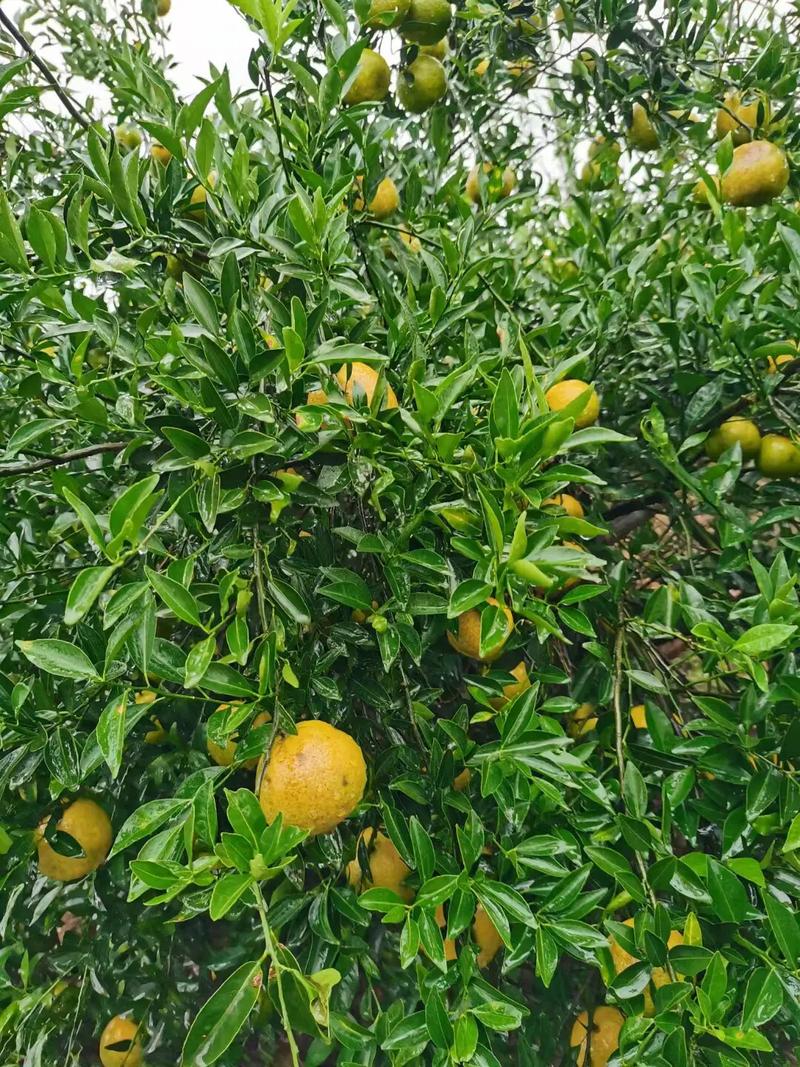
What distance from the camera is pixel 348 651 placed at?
921 mm

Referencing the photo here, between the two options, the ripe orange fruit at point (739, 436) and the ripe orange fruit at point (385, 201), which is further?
the ripe orange fruit at point (385, 201)

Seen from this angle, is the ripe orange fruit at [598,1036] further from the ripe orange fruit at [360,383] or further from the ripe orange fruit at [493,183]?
the ripe orange fruit at [493,183]

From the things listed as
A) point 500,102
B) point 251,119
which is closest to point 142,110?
point 251,119

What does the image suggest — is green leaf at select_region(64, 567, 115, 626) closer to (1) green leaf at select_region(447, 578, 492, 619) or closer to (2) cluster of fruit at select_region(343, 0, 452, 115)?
(1) green leaf at select_region(447, 578, 492, 619)

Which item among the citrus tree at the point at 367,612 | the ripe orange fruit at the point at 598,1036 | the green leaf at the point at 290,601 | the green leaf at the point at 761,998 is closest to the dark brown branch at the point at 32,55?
the citrus tree at the point at 367,612

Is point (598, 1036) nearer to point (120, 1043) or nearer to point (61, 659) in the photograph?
point (120, 1043)

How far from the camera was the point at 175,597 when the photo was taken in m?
0.64

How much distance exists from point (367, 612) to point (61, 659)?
14.6 inches

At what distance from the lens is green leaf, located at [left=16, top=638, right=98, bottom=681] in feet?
2.17

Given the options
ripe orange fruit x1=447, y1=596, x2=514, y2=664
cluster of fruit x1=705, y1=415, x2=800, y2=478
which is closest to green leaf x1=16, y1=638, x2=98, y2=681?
ripe orange fruit x1=447, y1=596, x2=514, y2=664

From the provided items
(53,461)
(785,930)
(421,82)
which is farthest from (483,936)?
(421,82)

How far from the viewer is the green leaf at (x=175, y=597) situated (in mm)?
626

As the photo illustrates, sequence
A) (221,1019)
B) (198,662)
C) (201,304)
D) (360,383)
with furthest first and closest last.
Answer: (360,383) → (201,304) → (198,662) → (221,1019)

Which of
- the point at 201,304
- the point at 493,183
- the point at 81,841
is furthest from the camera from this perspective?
the point at 493,183
